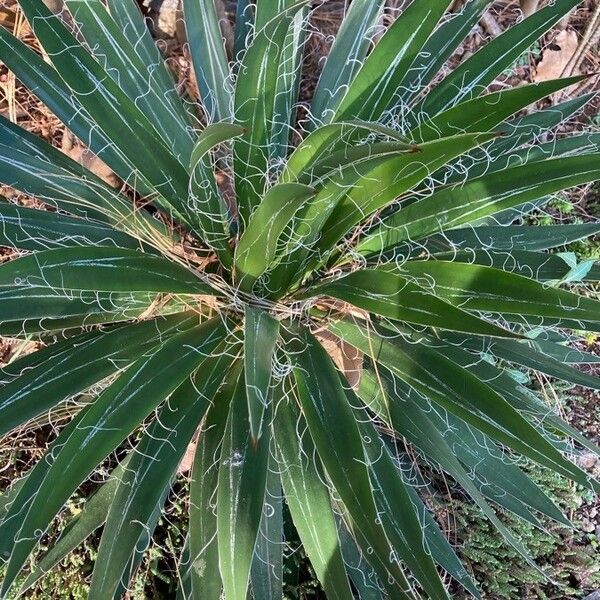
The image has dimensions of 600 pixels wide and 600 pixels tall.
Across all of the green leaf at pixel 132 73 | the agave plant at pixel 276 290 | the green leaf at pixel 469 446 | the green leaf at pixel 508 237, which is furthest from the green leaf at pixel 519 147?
the green leaf at pixel 132 73

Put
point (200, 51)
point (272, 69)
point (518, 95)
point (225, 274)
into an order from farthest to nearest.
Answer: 1. point (200, 51)
2. point (225, 274)
3. point (272, 69)
4. point (518, 95)

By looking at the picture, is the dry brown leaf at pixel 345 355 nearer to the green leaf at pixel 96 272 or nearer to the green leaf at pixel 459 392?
the green leaf at pixel 459 392

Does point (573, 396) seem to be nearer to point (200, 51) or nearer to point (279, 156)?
point (279, 156)

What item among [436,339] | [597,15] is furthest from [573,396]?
[597,15]

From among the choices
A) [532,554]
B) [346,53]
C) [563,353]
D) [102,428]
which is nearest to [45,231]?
[102,428]

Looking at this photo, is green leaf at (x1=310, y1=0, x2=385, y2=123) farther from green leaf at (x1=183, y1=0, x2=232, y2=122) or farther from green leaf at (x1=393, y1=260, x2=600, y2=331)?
green leaf at (x1=393, y1=260, x2=600, y2=331)

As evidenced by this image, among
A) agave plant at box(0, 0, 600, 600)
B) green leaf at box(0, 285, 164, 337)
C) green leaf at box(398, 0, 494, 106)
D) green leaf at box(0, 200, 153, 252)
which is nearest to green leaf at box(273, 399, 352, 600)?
agave plant at box(0, 0, 600, 600)
